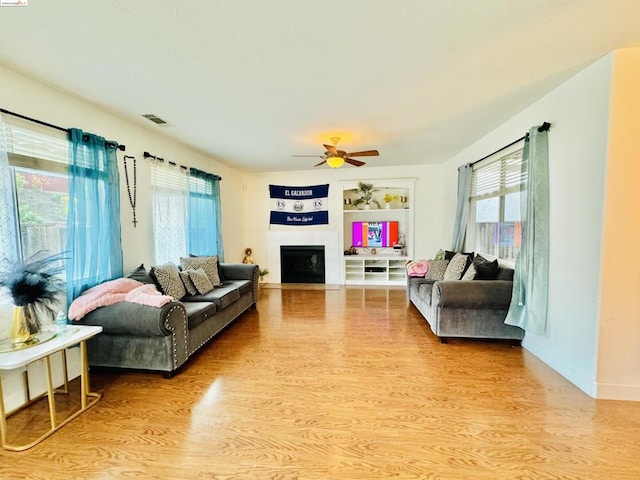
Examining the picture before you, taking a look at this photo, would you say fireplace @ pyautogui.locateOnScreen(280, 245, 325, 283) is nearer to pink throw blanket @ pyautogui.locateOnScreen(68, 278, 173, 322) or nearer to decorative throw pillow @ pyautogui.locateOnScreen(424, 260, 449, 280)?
decorative throw pillow @ pyautogui.locateOnScreen(424, 260, 449, 280)

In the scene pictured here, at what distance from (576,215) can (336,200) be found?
14.3ft

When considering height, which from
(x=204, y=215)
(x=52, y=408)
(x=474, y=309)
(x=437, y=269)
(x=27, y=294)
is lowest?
(x=52, y=408)

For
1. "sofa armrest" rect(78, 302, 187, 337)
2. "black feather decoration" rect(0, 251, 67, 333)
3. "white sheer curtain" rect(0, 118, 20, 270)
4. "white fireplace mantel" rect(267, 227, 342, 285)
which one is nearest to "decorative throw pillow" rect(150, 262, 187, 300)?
Result: "sofa armrest" rect(78, 302, 187, 337)

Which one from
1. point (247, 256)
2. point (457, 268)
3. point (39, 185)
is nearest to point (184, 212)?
point (39, 185)

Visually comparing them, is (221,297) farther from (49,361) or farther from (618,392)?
(618,392)

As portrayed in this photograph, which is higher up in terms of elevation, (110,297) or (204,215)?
(204,215)

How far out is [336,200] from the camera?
20.7ft

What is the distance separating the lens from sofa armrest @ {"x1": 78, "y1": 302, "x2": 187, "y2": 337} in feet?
8.06

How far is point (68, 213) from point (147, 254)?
1.14 m

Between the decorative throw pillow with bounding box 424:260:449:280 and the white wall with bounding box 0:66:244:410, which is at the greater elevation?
the white wall with bounding box 0:66:244:410

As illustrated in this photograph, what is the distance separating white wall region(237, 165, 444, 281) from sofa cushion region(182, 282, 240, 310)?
268 centimetres

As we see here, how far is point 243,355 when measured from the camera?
9.89 feet

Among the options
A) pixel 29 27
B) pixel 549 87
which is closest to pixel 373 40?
pixel 549 87

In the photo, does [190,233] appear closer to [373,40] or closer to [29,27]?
[29,27]
